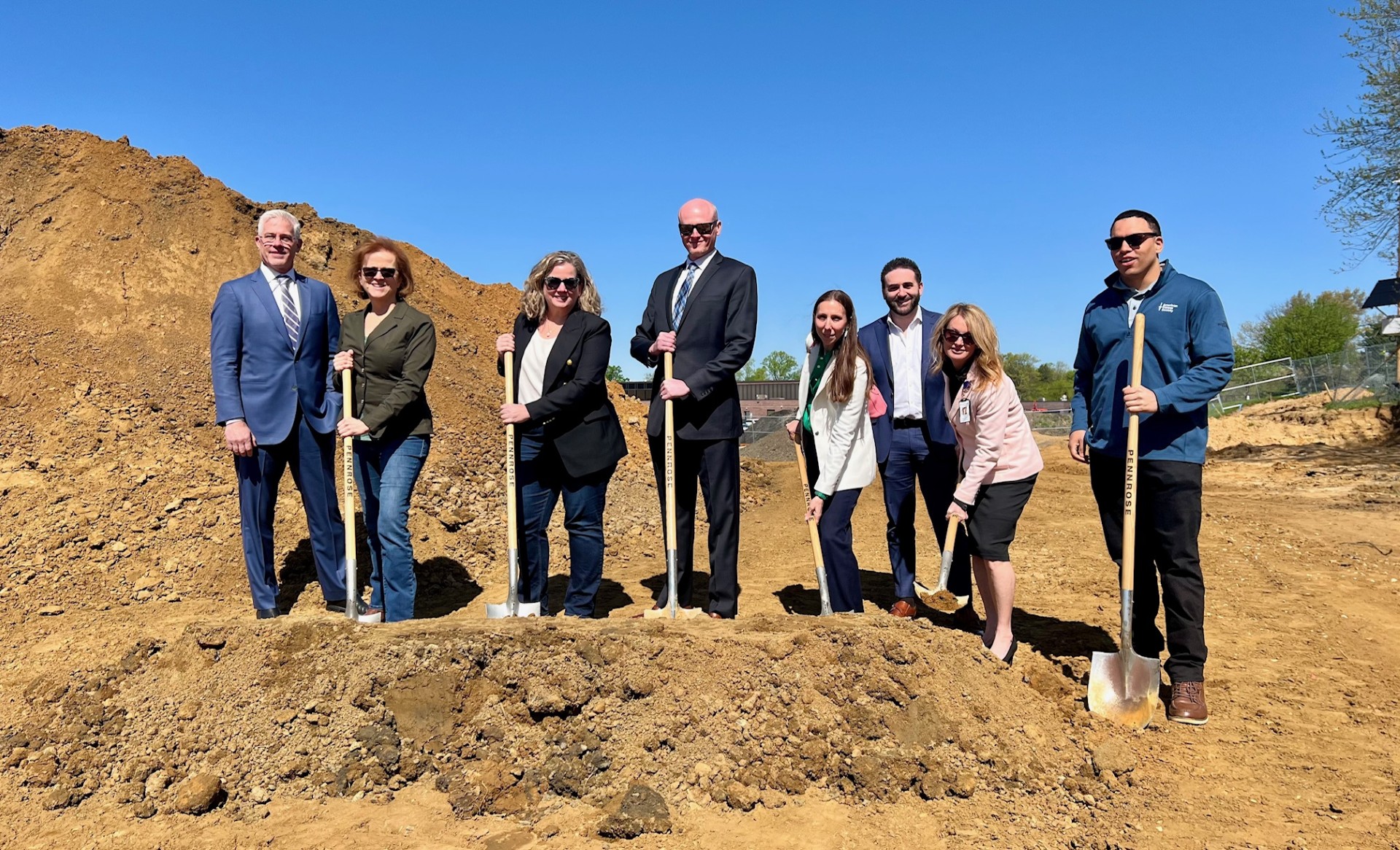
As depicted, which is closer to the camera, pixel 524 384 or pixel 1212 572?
pixel 524 384

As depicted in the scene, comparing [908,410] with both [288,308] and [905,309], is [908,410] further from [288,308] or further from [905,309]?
[288,308]

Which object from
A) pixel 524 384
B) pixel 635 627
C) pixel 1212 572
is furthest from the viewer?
pixel 1212 572

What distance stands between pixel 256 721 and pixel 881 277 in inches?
151

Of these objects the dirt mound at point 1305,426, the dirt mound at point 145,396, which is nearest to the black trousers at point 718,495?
the dirt mound at point 145,396

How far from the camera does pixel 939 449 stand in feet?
15.6

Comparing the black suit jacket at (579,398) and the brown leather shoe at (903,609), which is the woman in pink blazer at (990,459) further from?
the black suit jacket at (579,398)

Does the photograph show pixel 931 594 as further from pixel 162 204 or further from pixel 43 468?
pixel 162 204

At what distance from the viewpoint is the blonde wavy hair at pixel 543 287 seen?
442 centimetres

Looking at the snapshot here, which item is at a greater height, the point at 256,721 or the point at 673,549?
the point at 673,549

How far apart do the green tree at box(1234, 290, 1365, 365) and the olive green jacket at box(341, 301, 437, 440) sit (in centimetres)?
5419

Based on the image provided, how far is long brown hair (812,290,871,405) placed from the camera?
4.32m

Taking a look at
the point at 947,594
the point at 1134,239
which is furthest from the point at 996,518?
the point at 1134,239

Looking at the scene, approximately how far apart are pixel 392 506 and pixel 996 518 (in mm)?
2994

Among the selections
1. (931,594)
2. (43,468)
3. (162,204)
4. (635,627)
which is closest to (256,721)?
(635,627)
